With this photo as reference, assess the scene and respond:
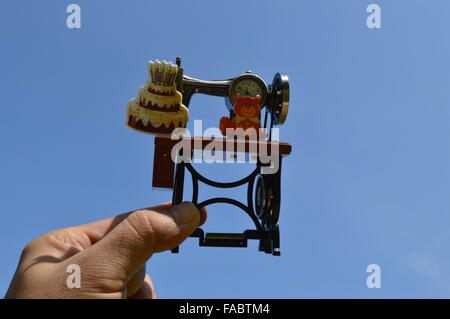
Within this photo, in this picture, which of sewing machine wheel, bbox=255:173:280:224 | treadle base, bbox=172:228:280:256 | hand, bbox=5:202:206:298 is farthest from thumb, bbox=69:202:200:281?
sewing machine wheel, bbox=255:173:280:224

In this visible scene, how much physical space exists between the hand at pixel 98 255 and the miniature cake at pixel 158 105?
652 mm


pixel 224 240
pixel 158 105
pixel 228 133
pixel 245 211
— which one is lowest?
pixel 224 240

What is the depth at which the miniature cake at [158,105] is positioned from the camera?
222 cm

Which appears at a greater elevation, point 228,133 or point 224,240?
point 228,133

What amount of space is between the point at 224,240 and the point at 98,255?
0.89 meters

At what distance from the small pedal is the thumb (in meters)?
0.43

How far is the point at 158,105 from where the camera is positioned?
225 cm

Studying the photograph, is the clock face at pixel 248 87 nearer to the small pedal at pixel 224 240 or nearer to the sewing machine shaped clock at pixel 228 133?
the sewing machine shaped clock at pixel 228 133

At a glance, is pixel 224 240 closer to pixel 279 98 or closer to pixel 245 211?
pixel 245 211

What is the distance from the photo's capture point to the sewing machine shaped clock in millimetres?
2105

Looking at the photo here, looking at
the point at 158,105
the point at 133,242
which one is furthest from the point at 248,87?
the point at 133,242
